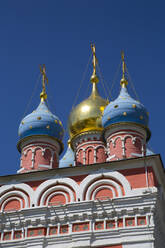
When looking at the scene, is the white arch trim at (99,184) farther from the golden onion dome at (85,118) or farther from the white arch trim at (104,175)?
the golden onion dome at (85,118)

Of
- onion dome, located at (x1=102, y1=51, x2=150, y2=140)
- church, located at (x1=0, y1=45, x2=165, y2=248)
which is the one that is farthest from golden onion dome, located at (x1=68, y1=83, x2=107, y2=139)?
onion dome, located at (x1=102, y1=51, x2=150, y2=140)

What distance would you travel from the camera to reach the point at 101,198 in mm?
10531

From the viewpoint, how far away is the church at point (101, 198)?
32.6 ft

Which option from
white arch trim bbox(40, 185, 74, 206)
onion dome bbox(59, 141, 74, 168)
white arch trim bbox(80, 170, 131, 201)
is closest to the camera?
white arch trim bbox(80, 170, 131, 201)

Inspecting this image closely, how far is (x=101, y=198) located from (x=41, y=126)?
338 cm

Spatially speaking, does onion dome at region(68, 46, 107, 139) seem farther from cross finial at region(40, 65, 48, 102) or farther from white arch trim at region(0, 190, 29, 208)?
white arch trim at region(0, 190, 29, 208)

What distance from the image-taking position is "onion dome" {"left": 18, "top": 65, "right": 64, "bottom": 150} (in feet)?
43.1

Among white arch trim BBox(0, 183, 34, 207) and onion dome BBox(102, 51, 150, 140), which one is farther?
onion dome BBox(102, 51, 150, 140)

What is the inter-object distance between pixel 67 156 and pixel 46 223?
620 centimetres

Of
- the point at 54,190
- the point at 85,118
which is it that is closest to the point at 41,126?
the point at 85,118

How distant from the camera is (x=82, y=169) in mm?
10953

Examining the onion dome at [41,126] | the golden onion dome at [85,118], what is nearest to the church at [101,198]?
the onion dome at [41,126]

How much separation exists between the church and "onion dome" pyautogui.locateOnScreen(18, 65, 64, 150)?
2.87 ft

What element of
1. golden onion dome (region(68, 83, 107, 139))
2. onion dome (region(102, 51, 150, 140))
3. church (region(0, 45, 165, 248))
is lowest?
church (region(0, 45, 165, 248))
